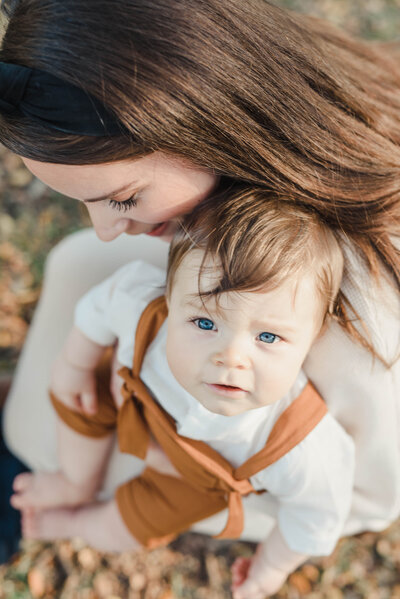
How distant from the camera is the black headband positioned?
104 cm

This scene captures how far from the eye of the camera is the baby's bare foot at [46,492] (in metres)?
2.03

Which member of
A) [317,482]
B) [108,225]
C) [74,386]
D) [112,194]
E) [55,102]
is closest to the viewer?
[55,102]

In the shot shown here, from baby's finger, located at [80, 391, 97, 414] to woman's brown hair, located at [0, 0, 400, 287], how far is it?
87cm

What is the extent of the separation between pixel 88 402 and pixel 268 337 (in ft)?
2.62

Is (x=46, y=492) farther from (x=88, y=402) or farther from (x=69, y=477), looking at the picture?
(x=88, y=402)

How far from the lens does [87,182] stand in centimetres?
113

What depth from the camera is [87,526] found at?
202 cm

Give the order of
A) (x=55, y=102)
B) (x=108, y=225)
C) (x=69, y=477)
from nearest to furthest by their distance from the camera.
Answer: (x=55, y=102) < (x=108, y=225) < (x=69, y=477)

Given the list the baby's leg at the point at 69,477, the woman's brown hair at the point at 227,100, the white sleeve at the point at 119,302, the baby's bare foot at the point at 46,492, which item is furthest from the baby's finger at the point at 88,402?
the woman's brown hair at the point at 227,100

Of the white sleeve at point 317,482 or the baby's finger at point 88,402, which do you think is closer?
the white sleeve at point 317,482

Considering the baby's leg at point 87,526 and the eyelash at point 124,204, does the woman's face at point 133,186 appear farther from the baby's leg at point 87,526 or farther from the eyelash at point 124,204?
the baby's leg at point 87,526

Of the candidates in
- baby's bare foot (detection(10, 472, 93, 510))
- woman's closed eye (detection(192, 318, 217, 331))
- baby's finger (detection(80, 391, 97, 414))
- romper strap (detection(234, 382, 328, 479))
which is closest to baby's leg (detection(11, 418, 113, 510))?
baby's bare foot (detection(10, 472, 93, 510))

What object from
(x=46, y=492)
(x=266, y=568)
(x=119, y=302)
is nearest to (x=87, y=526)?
(x=46, y=492)

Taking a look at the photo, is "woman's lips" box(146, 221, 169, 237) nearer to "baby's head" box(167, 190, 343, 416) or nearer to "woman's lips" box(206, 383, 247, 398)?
"baby's head" box(167, 190, 343, 416)
